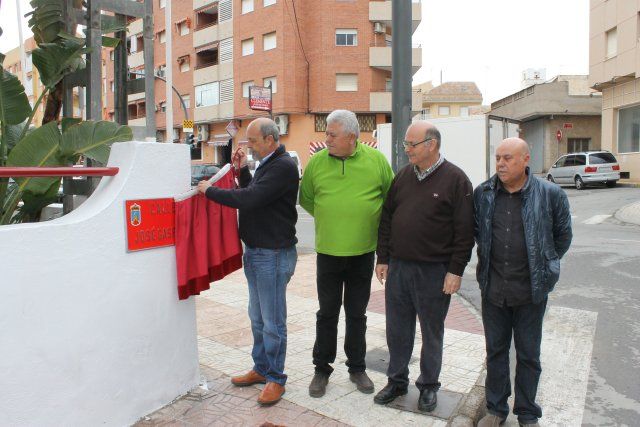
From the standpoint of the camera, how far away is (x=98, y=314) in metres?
3.48

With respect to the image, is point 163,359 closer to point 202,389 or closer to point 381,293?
point 202,389

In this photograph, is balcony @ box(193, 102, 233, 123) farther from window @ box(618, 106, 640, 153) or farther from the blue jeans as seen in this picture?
the blue jeans

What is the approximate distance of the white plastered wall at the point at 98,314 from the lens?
308 cm

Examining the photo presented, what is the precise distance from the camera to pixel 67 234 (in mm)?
3258

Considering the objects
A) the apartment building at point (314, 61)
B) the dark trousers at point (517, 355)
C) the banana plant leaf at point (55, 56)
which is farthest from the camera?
the apartment building at point (314, 61)

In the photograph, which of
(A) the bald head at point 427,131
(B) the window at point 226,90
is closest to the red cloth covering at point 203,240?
(A) the bald head at point 427,131

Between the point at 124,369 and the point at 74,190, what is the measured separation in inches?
72.2

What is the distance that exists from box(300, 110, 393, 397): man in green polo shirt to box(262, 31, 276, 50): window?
33562mm

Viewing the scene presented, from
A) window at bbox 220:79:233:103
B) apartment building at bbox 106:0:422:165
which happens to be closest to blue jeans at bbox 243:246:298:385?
apartment building at bbox 106:0:422:165

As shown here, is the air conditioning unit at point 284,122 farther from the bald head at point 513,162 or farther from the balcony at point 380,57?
the bald head at point 513,162

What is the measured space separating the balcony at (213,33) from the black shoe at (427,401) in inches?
1510

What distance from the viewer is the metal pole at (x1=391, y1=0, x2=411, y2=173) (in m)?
5.66

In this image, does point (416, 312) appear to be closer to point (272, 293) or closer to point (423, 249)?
point (423, 249)

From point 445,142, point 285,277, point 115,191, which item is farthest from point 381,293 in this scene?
point 445,142
